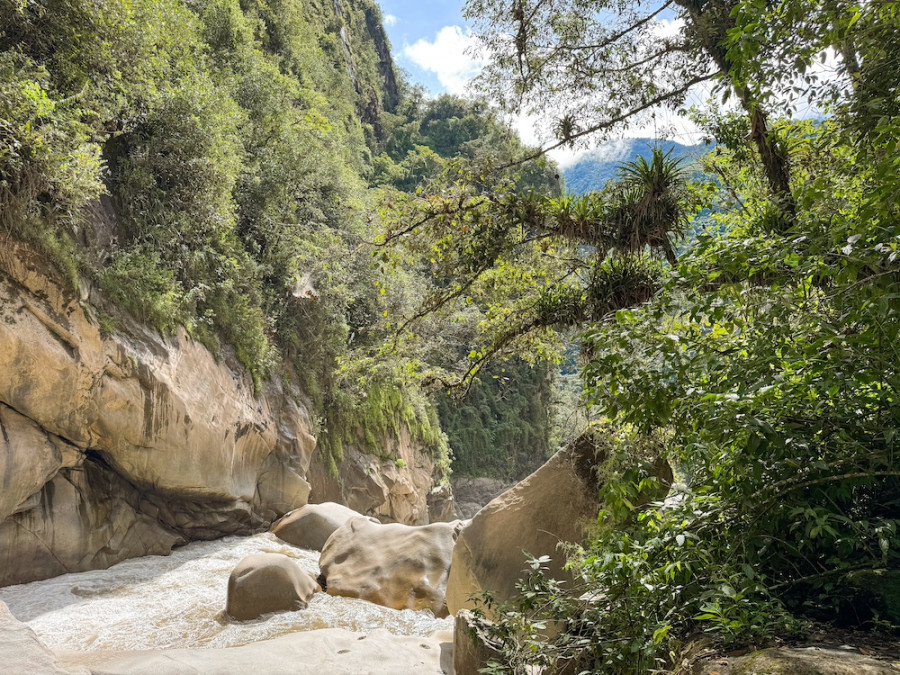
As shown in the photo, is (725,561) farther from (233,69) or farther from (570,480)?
(233,69)

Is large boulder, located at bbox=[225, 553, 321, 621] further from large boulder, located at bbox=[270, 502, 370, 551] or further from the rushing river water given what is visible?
large boulder, located at bbox=[270, 502, 370, 551]

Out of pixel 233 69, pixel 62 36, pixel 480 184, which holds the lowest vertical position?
pixel 480 184

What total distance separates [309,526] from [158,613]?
3.80 m

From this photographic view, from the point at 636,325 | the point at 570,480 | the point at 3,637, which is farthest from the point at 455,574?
the point at 636,325

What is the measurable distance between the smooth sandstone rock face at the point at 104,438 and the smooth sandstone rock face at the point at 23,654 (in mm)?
3548

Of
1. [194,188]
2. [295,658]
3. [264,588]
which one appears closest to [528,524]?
[295,658]

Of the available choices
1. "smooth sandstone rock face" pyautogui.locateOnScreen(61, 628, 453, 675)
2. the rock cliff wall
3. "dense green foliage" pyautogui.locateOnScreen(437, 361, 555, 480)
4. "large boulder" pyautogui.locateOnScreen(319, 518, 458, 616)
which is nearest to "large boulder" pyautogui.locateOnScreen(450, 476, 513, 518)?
"dense green foliage" pyautogui.locateOnScreen(437, 361, 555, 480)

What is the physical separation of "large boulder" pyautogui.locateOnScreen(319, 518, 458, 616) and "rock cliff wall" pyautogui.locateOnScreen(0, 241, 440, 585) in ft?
8.45

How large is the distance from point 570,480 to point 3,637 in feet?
15.7

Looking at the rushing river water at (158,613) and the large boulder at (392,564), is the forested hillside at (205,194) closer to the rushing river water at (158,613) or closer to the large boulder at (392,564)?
the large boulder at (392,564)

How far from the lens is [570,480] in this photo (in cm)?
583

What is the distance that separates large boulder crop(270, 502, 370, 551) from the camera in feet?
32.8

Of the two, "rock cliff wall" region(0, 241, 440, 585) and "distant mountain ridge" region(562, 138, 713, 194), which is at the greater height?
"distant mountain ridge" region(562, 138, 713, 194)

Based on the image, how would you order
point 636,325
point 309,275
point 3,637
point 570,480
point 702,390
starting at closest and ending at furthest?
point 702,390 → point 636,325 → point 3,637 → point 570,480 → point 309,275
